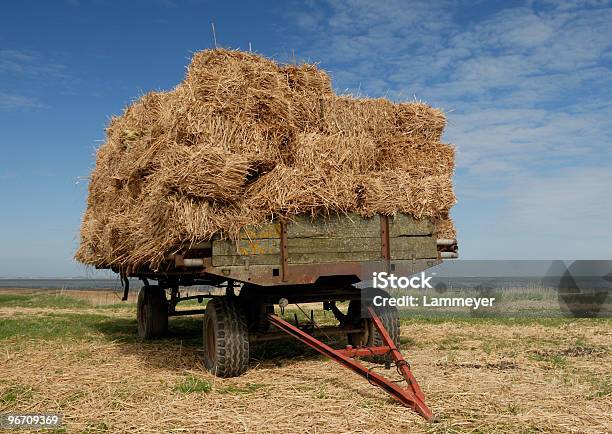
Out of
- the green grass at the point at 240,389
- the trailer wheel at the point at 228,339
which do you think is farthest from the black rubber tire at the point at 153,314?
the green grass at the point at 240,389

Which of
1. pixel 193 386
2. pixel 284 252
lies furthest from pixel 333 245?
pixel 193 386

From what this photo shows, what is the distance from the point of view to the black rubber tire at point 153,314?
433 inches

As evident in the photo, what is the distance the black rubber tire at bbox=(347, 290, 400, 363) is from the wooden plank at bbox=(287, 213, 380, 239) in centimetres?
129

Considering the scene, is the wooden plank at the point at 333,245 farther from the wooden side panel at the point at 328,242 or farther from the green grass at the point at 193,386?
the green grass at the point at 193,386

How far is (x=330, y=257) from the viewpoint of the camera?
281 inches

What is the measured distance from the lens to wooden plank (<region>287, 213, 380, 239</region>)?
23.0 ft

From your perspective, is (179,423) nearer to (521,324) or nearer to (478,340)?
(478,340)

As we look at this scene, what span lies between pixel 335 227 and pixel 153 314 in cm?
535

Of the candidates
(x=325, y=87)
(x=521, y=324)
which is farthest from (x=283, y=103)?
(x=521, y=324)

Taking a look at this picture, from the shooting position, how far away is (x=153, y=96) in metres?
8.85

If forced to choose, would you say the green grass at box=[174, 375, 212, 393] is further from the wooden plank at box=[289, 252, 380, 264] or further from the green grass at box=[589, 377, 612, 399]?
the green grass at box=[589, 377, 612, 399]

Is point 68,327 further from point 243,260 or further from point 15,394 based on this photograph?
point 243,260

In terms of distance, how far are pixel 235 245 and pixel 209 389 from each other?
164cm

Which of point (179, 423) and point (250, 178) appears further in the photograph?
point (250, 178)
